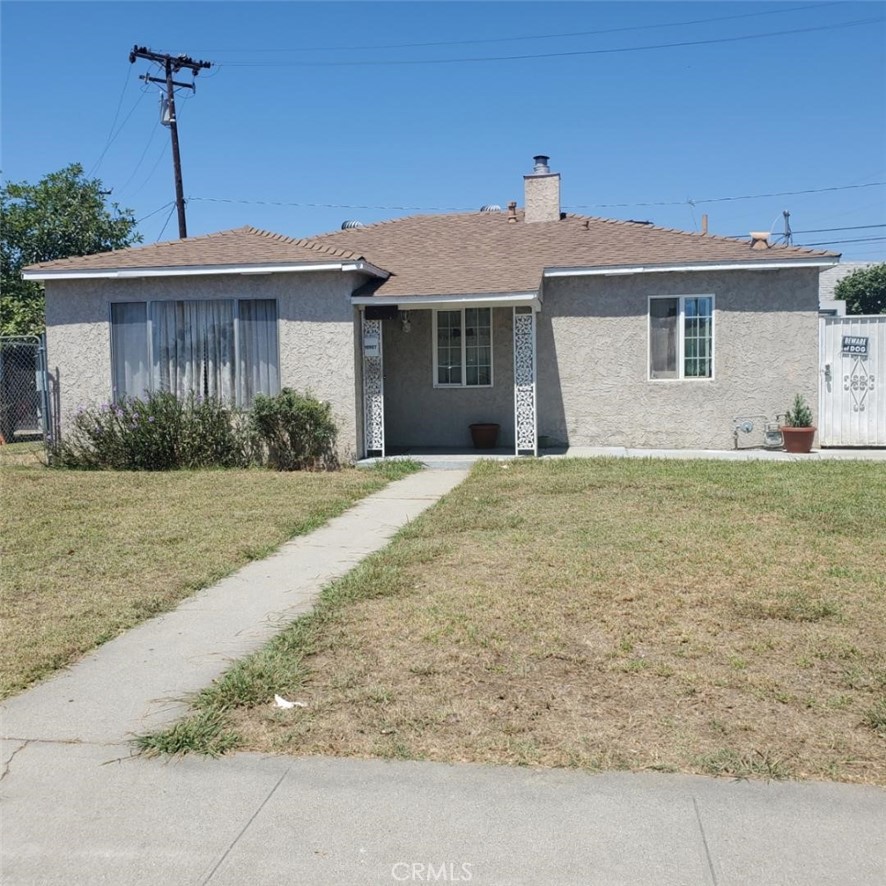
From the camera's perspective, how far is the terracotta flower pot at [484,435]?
52.2ft

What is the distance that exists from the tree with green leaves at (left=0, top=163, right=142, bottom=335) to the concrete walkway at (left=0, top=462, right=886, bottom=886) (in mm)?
26109

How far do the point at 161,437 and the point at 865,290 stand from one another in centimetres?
3727

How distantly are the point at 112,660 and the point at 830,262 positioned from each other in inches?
510

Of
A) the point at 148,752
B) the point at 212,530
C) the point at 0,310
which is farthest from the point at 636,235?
the point at 0,310

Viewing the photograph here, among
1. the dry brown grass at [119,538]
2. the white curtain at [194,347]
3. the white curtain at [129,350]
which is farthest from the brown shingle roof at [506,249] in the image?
the white curtain at [129,350]

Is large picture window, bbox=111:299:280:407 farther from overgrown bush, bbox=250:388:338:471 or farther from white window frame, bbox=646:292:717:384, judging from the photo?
white window frame, bbox=646:292:717:384

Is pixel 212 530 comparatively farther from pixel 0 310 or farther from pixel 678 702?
pixel 0 310

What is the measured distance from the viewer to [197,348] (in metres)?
14.6

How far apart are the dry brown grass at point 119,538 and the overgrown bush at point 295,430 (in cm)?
83

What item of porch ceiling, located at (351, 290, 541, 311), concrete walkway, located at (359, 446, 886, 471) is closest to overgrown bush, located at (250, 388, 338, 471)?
concrete walkway, located at (359, 446, 886, 471)

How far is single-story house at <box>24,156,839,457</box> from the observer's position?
14.3 meters

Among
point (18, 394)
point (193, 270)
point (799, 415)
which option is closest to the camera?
point (193, 270)

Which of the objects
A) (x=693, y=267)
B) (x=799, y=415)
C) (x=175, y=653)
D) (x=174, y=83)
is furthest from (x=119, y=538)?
(x=174, y=83)

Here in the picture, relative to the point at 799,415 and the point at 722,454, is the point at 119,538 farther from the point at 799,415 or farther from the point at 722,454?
the point at 799,415
